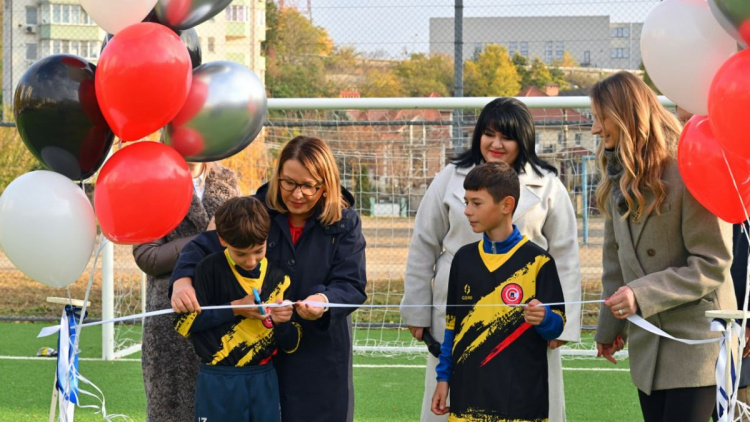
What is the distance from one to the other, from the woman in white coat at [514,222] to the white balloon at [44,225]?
4.03ft

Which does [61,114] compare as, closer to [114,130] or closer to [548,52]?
[114,130]

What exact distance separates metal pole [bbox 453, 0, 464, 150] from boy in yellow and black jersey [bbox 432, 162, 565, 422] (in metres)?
4.79

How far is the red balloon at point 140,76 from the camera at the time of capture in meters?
3.00

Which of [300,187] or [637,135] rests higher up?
[637,135]

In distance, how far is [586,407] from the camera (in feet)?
19.5

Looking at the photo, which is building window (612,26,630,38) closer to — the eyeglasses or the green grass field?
the green grass field

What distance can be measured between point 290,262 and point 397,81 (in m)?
16.9

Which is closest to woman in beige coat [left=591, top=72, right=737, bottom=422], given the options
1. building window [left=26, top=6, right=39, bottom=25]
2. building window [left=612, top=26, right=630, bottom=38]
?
building window [left=612, top=26, right=630, bottom=38]

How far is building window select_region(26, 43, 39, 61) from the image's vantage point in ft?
40.6

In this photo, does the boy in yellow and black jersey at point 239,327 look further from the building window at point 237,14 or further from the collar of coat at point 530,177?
the building window at point 237,14

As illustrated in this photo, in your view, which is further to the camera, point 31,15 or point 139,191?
point 31,15

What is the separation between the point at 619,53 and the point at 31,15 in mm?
9426

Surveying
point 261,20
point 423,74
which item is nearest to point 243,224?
point 423,74

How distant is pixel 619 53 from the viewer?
53.9ft
